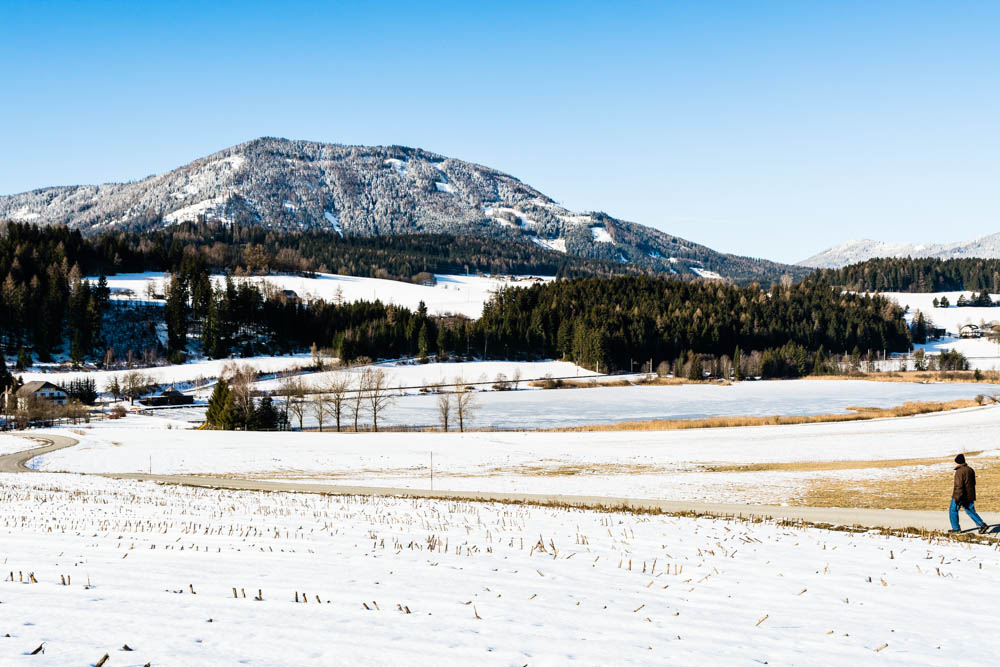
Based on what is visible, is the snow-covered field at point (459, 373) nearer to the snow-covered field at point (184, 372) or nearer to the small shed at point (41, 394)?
the snow-covered field at point (184, 372)

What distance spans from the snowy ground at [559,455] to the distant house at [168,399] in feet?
124

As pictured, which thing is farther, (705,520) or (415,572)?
(705,520)

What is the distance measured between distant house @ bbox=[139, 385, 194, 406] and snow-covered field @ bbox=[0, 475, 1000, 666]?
10424 centimetres

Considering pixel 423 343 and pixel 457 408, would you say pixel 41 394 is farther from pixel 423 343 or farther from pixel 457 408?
pixel 423 343

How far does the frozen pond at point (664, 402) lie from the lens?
9144cm

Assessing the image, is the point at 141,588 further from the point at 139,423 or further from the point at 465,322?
the point at 465,322

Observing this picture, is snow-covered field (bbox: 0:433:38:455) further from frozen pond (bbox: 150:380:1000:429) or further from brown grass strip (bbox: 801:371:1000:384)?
brown grass strip (bbox: 801:371:1000:384)

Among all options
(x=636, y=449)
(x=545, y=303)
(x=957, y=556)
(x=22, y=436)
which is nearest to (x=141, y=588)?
(x=957, y=556)

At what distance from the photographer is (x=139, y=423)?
88375 mm

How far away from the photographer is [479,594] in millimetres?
9430

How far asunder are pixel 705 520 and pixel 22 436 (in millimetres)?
73772

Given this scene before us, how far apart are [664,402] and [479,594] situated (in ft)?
339

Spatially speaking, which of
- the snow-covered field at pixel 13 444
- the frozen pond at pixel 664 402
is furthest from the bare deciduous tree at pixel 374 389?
the snow-covered field at pixel 13 444

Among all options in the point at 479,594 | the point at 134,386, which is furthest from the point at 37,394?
the point at 479,594
